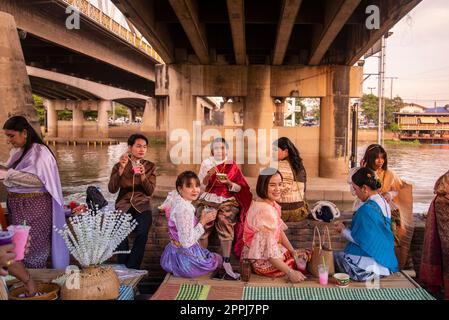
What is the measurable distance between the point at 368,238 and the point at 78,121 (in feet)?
191

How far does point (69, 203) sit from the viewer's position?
20.5ft

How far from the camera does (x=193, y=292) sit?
3.88m

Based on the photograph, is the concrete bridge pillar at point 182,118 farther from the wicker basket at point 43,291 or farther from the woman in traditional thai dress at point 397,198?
the wicker basket at point 43,291

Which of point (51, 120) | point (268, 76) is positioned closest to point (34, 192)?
point (268, 76)

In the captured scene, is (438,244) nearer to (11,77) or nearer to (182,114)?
(11,77)

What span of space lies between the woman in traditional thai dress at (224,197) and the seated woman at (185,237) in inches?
26.6

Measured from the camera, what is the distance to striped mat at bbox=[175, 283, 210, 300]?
3750 mm

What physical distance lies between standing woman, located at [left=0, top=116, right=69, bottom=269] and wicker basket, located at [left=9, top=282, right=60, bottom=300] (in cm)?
120

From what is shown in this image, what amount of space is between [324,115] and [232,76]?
4.20 metres

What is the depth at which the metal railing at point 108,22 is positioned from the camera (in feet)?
57.0

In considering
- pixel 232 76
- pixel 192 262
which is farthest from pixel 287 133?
pixel 192 262

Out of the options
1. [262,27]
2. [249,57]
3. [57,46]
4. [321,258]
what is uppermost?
[57,46]

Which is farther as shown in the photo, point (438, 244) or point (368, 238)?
point (438, 244)
